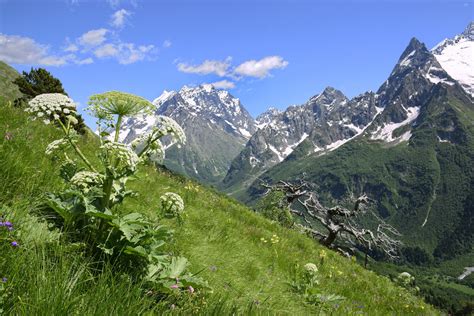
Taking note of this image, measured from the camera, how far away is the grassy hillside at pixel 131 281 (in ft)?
10.4

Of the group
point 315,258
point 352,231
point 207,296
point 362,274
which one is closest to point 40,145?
point 207,296

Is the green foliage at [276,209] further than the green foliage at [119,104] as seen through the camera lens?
Yes

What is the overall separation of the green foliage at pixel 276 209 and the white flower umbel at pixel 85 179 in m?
19.1

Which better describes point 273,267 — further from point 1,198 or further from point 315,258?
point 1,198

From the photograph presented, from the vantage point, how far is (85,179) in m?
4.58

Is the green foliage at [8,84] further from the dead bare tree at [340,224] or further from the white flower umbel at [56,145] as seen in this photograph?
the white flower umbel at [56,145]

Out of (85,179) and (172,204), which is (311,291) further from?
(85,179)

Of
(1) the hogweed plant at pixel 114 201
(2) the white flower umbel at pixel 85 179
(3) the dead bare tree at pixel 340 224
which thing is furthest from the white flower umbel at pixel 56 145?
(3) the dead bare tree at pixel 340 224

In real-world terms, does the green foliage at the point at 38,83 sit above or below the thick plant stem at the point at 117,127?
above

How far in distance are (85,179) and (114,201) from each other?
2.04 feet

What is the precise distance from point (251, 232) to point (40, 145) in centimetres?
662

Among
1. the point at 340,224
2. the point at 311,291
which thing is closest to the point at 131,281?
the point at 311,291

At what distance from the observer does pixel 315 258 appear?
45.7 ft

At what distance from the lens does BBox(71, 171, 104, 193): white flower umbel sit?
4.50 m
